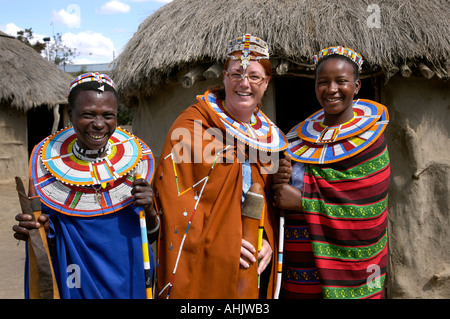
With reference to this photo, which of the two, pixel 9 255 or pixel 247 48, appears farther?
pixel 9 255

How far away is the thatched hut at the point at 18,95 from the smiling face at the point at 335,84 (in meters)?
10.3

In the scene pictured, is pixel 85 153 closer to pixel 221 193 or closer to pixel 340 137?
pixel 221 193

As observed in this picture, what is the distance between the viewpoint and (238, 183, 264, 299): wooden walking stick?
219 cm

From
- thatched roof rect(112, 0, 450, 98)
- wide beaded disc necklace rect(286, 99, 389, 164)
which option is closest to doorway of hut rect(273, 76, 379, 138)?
thatched roof rect(112, 0, 450, 98)

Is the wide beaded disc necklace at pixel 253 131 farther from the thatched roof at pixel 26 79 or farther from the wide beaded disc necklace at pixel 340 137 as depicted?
the thatched roof at pixel 26 79

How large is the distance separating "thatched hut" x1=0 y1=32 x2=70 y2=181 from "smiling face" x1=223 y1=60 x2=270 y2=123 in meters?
10.1

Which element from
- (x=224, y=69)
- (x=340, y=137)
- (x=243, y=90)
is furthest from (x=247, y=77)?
(x=340, y=137)

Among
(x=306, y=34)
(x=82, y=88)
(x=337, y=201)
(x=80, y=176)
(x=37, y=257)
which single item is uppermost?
(x=306, y=34)

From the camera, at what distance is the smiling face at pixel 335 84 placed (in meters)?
2.44

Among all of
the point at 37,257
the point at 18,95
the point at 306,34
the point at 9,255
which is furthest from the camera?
the point at 18,95

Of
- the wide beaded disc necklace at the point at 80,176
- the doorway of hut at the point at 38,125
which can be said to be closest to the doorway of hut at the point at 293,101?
the wide beaded disc necklace at the point at 80,176

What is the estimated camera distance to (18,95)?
1088cm

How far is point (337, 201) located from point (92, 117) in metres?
1.42

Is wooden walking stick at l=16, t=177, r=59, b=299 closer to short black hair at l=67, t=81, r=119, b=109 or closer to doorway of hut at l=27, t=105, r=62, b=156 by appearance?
Result: short black hair at l=67, t=81, r=119, b=109
